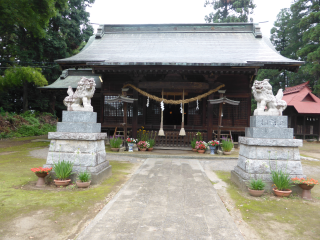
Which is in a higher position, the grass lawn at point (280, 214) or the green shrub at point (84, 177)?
the green shrub at point (84, 177)

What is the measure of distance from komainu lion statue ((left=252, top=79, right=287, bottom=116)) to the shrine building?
453 cm

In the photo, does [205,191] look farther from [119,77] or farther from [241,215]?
[119,77]

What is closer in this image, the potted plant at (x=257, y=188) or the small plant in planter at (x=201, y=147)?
the potted plant at (x=257, y=188)

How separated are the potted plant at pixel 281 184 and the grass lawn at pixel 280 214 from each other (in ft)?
0.39

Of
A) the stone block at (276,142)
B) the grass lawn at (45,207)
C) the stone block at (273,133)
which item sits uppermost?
the stone block at (273,133)

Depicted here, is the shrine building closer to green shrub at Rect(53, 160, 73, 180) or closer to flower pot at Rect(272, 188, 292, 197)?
green shrub at Rect(53, 160, 73, 180)

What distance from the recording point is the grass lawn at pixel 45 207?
277cm

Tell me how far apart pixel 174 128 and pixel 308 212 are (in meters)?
8.53

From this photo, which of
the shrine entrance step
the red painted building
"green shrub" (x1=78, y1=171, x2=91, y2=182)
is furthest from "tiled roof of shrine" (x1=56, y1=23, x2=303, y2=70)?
the red painted building

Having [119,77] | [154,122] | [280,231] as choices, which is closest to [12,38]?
[119,77]

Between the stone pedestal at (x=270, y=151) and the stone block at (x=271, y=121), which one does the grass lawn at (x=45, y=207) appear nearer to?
the stone pedestal at (x=270, y=151)

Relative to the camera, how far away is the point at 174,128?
Result: 11805 millimetres

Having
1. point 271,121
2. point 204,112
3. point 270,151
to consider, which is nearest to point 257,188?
point 270,151

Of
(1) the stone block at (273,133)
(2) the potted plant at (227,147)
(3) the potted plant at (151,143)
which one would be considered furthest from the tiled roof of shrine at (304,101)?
(1) the stone block at (273,133)
